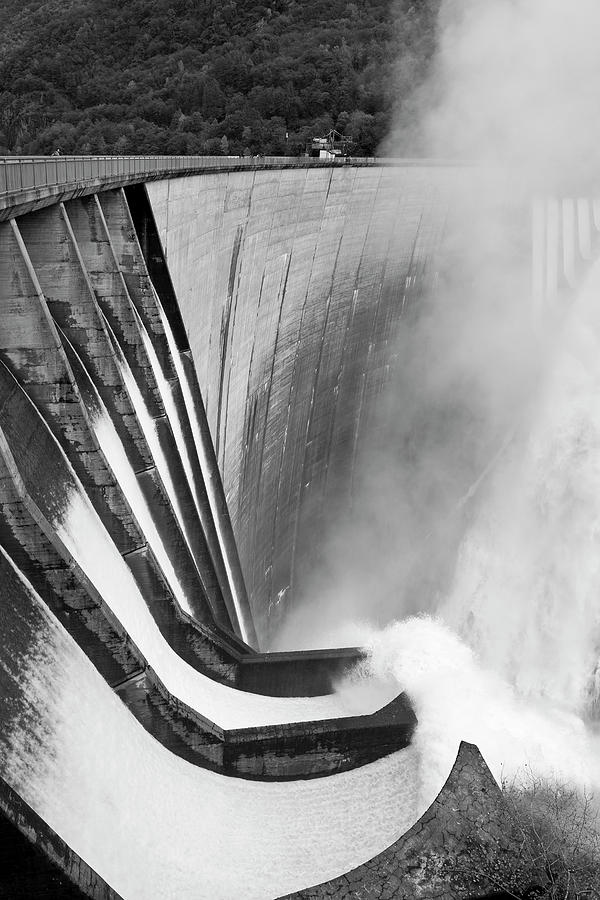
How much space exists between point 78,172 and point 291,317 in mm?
7452

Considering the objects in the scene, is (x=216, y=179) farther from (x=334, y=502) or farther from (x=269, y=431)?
(x=334, y=502)

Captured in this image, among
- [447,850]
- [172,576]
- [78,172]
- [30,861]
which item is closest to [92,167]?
[78,172]

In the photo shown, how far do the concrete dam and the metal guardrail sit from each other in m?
0.04

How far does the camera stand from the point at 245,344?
14.7 m

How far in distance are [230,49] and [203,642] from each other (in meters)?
32.0

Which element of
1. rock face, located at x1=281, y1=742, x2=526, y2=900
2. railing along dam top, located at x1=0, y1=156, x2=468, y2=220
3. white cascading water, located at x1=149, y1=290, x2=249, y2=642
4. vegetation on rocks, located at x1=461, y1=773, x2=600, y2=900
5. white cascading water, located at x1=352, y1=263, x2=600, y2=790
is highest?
railing along dam top, located at x1=0, y1=156, x2=468, y2=220

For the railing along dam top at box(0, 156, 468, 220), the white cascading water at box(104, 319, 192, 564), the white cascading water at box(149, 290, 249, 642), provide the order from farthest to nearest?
the white cascading water at box(149, 290, 249, 642)
the white cascading water at box(104, 319, 192, 564)
the railing along dam top at box(0, 156, 468, 220)

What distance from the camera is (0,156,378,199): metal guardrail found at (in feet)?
24.5

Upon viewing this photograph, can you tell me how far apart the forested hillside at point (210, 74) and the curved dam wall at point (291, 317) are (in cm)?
991

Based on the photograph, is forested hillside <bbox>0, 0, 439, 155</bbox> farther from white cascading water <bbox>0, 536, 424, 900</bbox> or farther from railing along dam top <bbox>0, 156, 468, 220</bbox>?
white cascading water <bbox>0, 536, 424, 900</bbox>

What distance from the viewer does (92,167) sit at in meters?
10.2

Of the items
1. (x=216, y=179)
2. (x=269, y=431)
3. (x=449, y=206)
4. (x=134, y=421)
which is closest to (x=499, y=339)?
(x=449, y=206)

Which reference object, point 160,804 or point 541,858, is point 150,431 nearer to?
point 160,804

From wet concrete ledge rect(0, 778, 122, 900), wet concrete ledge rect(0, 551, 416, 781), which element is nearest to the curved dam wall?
wet concrete ledge rect(0, 551, 416, 781)
